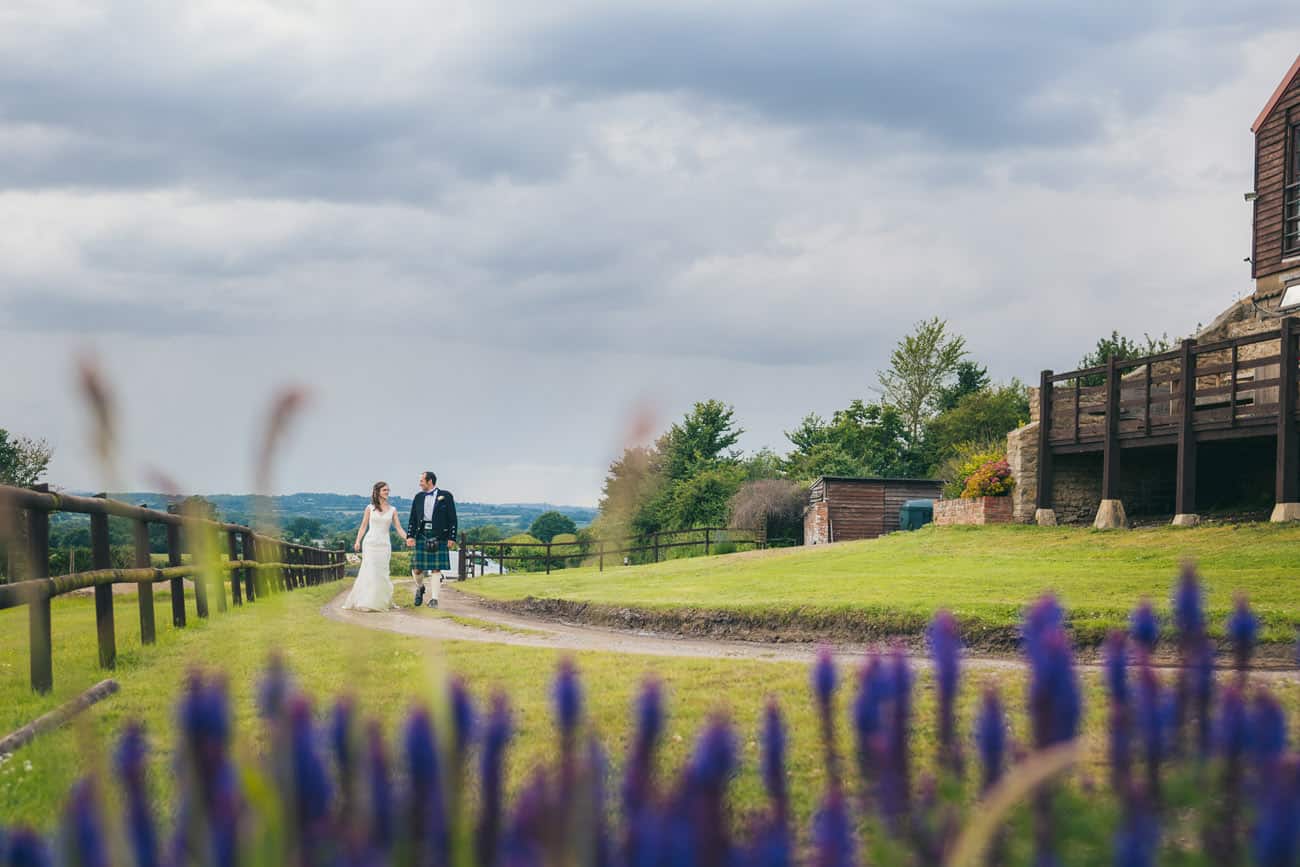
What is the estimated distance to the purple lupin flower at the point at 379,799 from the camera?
5.65ft

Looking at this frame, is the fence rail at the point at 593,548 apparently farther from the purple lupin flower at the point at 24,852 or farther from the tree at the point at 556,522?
the purple lupin flower at the point at 24,852

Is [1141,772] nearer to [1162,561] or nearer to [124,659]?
[124,659]

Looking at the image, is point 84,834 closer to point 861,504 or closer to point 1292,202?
point 1292,202

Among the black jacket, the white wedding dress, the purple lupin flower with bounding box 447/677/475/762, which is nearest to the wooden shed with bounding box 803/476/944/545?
the black jacket

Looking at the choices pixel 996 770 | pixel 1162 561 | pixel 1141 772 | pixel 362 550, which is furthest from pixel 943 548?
pixel 996 770

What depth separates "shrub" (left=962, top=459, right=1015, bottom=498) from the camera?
82.7 feet

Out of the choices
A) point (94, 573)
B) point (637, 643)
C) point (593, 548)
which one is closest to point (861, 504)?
point (593, 548)

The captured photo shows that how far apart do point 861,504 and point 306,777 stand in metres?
38.1

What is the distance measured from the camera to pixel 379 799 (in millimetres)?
1745

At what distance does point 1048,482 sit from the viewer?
947 inches

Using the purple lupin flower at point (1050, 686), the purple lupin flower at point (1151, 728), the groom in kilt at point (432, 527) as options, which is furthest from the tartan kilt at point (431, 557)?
the purple lupin flower at point (1050, 686)

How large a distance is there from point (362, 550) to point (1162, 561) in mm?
11811

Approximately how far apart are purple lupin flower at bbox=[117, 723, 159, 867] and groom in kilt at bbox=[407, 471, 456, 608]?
47.6 ft

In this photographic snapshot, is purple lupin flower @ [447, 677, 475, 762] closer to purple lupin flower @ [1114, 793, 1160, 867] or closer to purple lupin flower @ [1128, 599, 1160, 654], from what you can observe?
purple lupin flower @ [1114, 793, 1160, 867]
